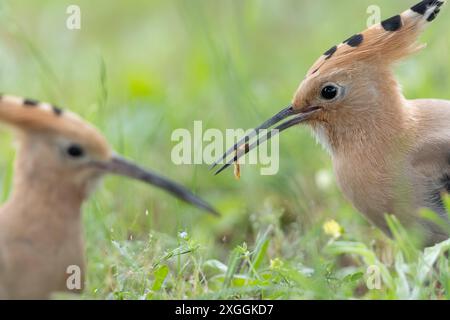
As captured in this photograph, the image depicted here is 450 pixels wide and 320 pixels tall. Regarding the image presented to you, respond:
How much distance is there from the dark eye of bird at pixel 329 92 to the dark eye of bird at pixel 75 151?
130cm

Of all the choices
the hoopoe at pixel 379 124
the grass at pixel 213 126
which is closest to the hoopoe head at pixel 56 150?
the grass at pixel 213 126

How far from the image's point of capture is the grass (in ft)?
11.0

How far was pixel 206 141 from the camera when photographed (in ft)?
16.9

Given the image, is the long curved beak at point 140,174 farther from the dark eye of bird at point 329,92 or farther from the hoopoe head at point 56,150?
the dark eye of bird at point 329,92

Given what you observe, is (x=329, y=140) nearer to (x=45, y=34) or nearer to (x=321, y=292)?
(x=321, y=292)

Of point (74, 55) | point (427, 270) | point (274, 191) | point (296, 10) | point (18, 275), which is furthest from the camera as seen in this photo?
point (296, 10)

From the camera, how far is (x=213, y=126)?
5523 millimetres

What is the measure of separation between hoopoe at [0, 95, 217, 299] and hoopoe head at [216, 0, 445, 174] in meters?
1.19

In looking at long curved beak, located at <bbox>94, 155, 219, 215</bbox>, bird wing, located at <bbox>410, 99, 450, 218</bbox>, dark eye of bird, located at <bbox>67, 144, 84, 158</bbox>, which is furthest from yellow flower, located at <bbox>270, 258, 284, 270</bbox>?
dark eye of bird, located at <bbox>67, 144, 84, 158</bbox>

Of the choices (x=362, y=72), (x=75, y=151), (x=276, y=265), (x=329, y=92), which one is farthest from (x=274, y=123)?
(x=75, y=151)

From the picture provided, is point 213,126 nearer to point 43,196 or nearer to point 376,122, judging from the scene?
point 376,122

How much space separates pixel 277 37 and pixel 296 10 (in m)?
0.50

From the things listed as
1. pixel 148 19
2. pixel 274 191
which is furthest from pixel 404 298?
pixel 148 19

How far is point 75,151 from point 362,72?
142cm
